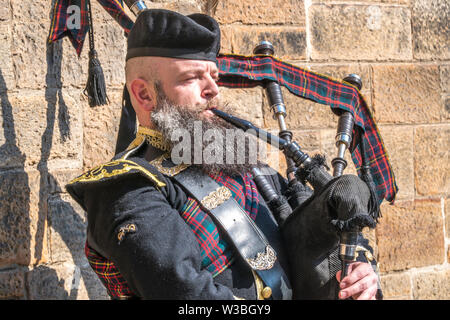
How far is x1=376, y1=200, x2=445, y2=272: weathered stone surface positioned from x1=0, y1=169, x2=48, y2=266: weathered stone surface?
1.96 meters

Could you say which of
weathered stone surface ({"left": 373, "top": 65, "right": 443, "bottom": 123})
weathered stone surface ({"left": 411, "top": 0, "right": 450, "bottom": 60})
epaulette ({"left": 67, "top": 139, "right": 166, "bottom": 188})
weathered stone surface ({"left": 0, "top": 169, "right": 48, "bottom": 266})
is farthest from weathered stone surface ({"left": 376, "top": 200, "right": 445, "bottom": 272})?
weathered stone surface ({"left": 0, "top": 169, "right": 48, "bottom": 266})

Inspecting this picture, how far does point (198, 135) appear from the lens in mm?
1748

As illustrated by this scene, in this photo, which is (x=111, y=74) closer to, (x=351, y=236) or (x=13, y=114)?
(x=13, y=114)

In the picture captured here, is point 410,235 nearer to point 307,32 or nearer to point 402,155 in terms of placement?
point 402,155

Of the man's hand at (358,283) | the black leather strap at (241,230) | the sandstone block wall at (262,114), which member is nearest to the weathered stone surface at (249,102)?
the sandstone block wall at (262,114)

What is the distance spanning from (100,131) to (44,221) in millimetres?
557

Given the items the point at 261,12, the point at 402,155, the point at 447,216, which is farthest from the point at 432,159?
the point at 261,12

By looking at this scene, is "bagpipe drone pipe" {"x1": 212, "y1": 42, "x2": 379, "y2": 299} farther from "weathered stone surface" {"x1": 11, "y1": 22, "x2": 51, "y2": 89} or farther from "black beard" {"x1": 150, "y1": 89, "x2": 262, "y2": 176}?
"weathered stone surface" {"x1": 11, "y1": 22, "x2": 51, "y2": 89}

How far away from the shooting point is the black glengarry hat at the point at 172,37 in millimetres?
1739

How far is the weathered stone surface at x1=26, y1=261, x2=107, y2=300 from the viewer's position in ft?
8.08
